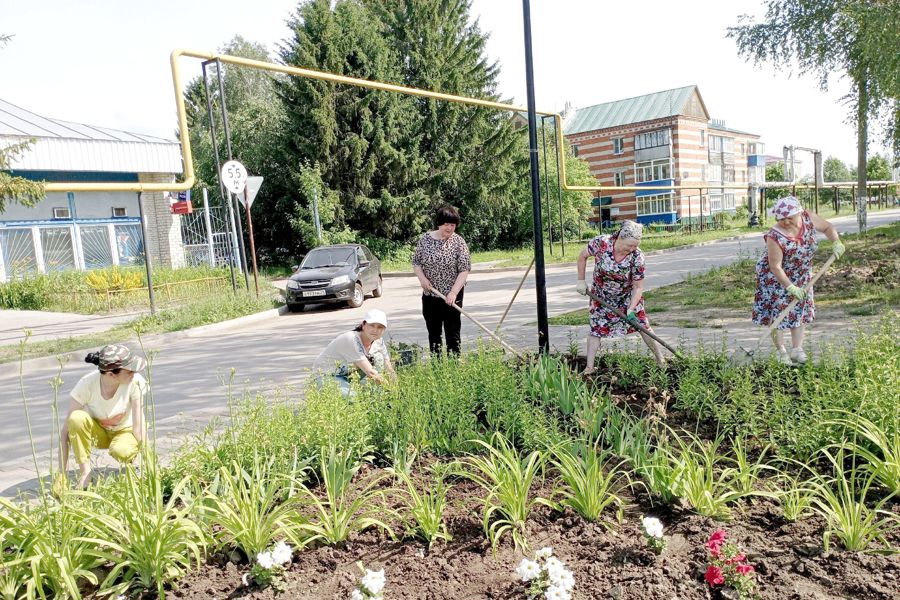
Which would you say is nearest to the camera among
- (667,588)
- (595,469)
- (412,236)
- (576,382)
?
(667,588)

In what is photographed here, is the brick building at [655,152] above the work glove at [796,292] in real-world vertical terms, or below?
above

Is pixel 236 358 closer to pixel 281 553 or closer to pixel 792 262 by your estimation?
pixel 792 262

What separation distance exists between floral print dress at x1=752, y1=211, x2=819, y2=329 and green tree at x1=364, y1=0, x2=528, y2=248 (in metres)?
24.1

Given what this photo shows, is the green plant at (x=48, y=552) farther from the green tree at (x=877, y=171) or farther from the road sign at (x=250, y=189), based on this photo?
the green tree at (x=877, y=171)

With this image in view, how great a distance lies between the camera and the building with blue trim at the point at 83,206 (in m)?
19.1

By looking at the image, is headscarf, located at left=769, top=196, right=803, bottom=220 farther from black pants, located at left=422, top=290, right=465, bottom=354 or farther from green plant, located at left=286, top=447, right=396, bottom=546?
green plant, located at left=286, top=447, right=396, bottom=546

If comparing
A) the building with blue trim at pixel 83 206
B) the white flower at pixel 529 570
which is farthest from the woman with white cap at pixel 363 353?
the building with blue trim at pixel 83 206

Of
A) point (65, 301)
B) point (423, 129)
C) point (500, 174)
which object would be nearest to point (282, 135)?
point (423, 129)

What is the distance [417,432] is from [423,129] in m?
28.5

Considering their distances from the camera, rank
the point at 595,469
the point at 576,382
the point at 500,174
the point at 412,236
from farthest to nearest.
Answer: the point at 500,174, the point at 412,236, the point at 576,382, the point at 595,469

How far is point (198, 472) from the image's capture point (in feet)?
10.5

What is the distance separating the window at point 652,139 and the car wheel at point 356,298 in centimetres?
4468

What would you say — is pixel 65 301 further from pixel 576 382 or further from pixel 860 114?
pixel 860 114

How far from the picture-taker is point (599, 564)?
2.45 meters
